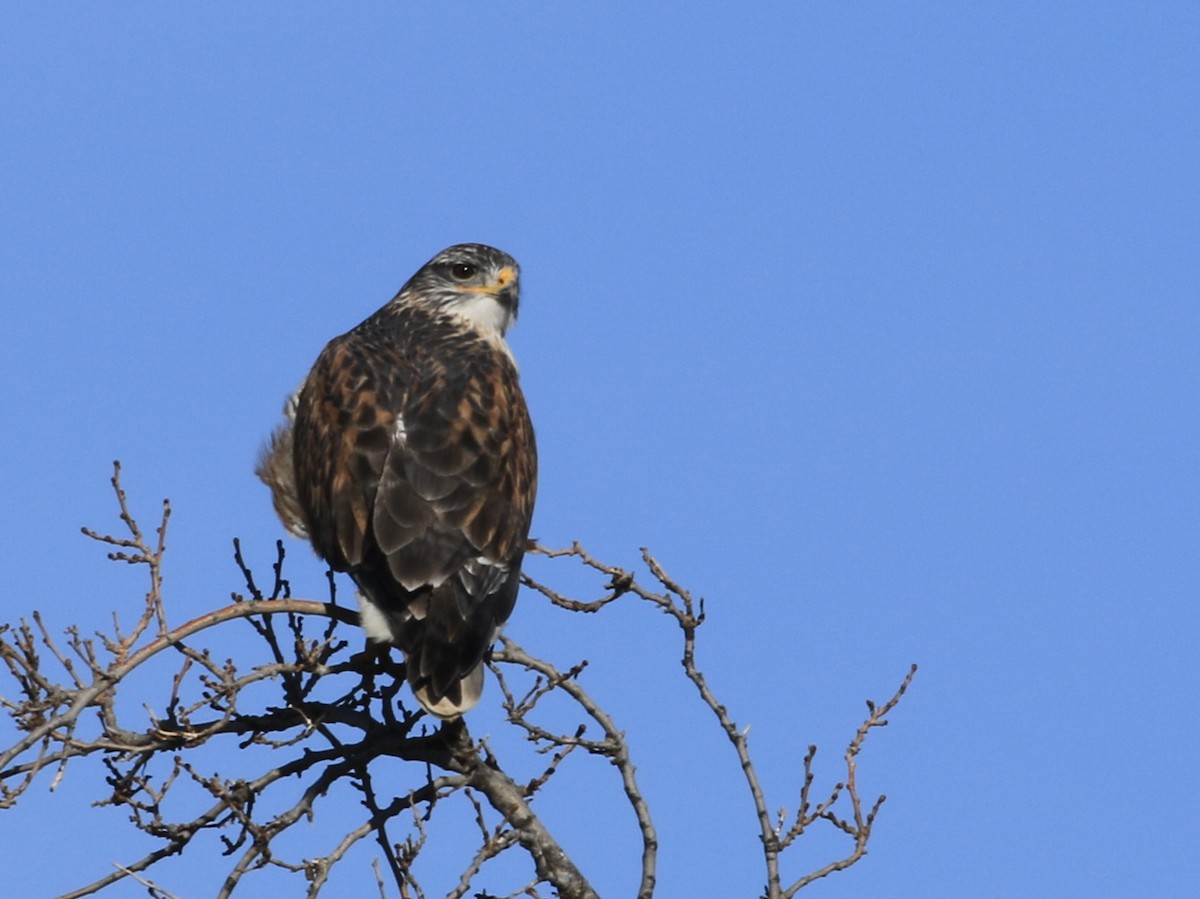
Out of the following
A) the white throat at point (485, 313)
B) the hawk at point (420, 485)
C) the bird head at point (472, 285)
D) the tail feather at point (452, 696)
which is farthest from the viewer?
the bird head at point (472, 285)

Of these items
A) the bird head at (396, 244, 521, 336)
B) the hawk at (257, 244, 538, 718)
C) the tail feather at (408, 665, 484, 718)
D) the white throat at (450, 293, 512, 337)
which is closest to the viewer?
the tail feather at (408, 665, 484, 718)

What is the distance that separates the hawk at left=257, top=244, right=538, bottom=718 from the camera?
5.87 metres

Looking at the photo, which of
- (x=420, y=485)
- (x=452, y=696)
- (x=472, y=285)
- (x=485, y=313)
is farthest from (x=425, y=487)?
(x=472, y=285)

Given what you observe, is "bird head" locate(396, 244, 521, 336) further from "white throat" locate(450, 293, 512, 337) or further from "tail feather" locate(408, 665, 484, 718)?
"tail feather" locate(408, 665, 484, 718)

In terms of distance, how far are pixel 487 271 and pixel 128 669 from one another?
13.2 ft

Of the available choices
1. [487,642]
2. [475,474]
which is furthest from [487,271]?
[487,642]

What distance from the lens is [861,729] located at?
5.76 m

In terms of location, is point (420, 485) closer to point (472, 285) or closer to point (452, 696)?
point (452, 696)

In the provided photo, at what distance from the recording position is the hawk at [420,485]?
587 cm

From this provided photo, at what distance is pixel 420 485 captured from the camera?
20.4 feet

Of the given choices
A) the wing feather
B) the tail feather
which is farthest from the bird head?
the tail feather

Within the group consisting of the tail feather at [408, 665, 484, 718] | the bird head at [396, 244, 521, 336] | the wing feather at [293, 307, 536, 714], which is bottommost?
the tail feather at [408, 665, 484, 718]

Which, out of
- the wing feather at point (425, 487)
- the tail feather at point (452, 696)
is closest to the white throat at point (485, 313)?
the wing feather at point (425, 487)

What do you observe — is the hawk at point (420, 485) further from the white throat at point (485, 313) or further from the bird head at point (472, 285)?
the bird head at point (472, 285)
